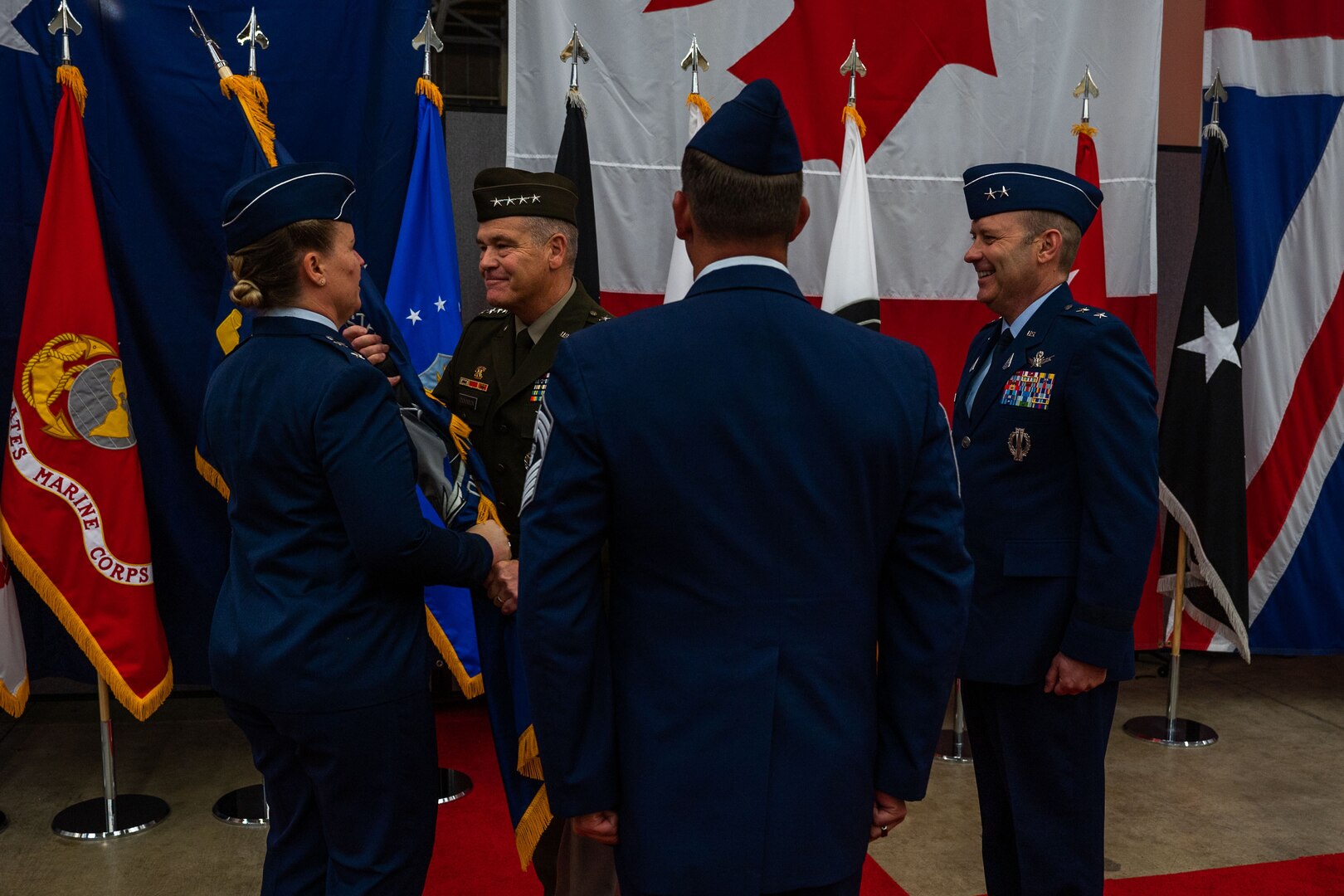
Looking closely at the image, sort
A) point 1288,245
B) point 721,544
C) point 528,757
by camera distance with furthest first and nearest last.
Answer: point 1288,245 < point 528,757 < point 721,544

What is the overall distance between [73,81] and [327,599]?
2114 millimetres

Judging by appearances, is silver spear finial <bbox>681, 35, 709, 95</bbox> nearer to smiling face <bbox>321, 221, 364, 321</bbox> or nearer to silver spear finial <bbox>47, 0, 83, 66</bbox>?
silver spear finial <bbox>47, 0, 83, 66</bbox>

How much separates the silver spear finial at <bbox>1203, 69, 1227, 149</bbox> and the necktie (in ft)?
6.58

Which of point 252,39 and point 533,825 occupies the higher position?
point 252,39

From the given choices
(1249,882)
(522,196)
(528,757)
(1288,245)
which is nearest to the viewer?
(528,757)

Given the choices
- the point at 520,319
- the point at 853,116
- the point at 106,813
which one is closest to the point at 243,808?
the point at 106,813

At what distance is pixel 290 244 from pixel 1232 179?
3.43 meters

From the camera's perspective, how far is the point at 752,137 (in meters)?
1.30

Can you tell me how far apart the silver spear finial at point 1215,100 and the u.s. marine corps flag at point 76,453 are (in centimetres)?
348

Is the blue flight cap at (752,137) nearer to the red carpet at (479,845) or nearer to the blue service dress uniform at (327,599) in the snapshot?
the blue service dress uniform at (327,599)

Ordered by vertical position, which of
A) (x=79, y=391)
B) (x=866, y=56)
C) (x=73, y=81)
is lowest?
(x=79, y=391)

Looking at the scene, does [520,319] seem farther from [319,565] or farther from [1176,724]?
[1176,724]

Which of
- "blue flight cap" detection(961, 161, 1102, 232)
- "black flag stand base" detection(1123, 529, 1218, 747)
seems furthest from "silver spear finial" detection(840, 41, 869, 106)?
"black flag stand base" detection(1123, 529, 1218, 747)

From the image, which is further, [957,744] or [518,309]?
[957,744]
